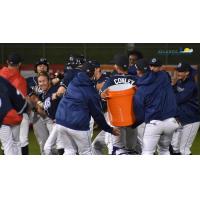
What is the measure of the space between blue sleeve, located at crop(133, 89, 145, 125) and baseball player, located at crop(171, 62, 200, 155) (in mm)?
1676

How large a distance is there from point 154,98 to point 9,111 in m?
2.11

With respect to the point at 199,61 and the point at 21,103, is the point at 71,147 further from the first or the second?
the point at 199,61

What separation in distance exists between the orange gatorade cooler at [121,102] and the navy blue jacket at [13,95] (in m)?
1.28

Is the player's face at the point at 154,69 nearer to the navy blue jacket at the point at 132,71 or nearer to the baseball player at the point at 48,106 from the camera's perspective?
the navy blue jacket at the point at 132,71

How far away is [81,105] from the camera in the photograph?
7824 millimetres

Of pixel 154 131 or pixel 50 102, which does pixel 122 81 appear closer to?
pixel 154 131

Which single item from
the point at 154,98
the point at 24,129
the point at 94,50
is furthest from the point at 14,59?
the point at 94,50

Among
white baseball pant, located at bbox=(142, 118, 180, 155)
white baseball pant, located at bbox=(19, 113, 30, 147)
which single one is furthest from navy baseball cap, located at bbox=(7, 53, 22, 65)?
white baseball pant, located at bbox=(142, 118, 180, 155)

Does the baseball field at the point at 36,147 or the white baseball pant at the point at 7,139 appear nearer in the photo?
the white baseball pant at the point at 7,139

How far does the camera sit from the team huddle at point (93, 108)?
25.7ft

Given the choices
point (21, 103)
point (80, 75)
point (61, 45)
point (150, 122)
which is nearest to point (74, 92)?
point (80, 75)

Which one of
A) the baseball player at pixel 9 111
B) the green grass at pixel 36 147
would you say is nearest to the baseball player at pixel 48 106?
the baseball player at pixel 9 111

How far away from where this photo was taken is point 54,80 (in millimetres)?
9766

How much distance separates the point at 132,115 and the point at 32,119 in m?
2.40
